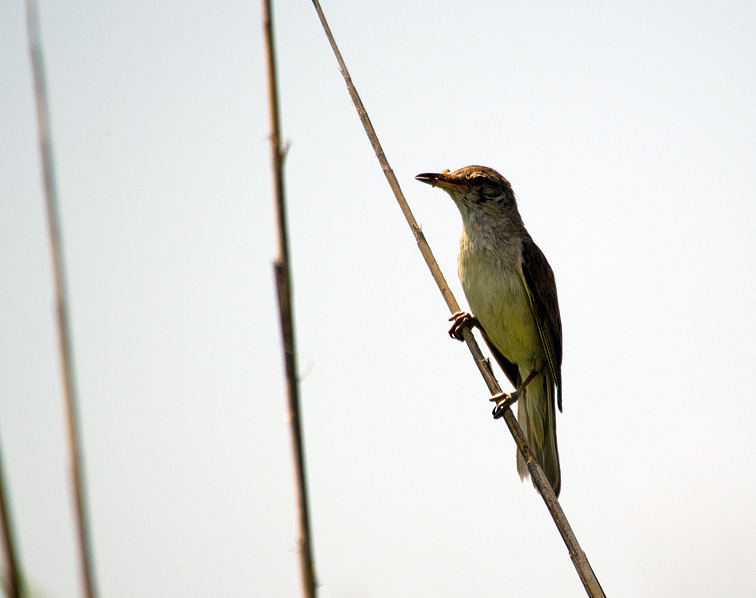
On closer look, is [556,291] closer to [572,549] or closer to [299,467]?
[572,549]

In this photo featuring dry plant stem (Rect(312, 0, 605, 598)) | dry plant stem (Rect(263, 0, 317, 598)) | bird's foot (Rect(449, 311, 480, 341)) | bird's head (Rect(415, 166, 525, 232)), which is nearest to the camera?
dry plant stem (Rect(263, 0, 317, 598))

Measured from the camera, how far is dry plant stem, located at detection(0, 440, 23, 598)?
0.66 meters

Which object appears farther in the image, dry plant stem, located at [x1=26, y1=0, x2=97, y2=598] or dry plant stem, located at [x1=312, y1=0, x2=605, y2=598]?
dry plant stem, located at [x1=312, y1=0, x2=605, y2=598]

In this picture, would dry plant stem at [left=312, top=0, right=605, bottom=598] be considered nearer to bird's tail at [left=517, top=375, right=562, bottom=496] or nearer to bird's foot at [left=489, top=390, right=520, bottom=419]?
bird's foot at [left=489, top=390, right=520, bottom=419]

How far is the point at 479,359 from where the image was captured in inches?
131

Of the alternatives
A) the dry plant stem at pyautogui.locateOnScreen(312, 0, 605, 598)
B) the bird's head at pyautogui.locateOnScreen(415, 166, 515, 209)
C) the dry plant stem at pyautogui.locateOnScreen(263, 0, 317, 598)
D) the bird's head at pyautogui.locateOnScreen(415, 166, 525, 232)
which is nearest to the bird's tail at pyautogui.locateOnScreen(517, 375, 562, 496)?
the bird's head at pyautogui.locateOnScreen(415, 166, 525, 232)

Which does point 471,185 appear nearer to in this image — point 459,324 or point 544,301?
point 544,301

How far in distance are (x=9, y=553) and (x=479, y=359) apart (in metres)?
2.81

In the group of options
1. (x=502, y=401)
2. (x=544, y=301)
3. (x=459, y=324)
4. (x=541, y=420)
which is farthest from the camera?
(x=541, y=420)

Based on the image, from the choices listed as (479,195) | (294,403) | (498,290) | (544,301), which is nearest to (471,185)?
(479,195)

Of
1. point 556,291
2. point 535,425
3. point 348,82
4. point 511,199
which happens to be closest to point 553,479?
point 535,425

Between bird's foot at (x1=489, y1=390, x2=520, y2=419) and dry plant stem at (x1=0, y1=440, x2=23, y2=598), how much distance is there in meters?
2.61

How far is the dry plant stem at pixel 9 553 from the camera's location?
659mm

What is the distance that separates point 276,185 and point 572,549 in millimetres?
2135
